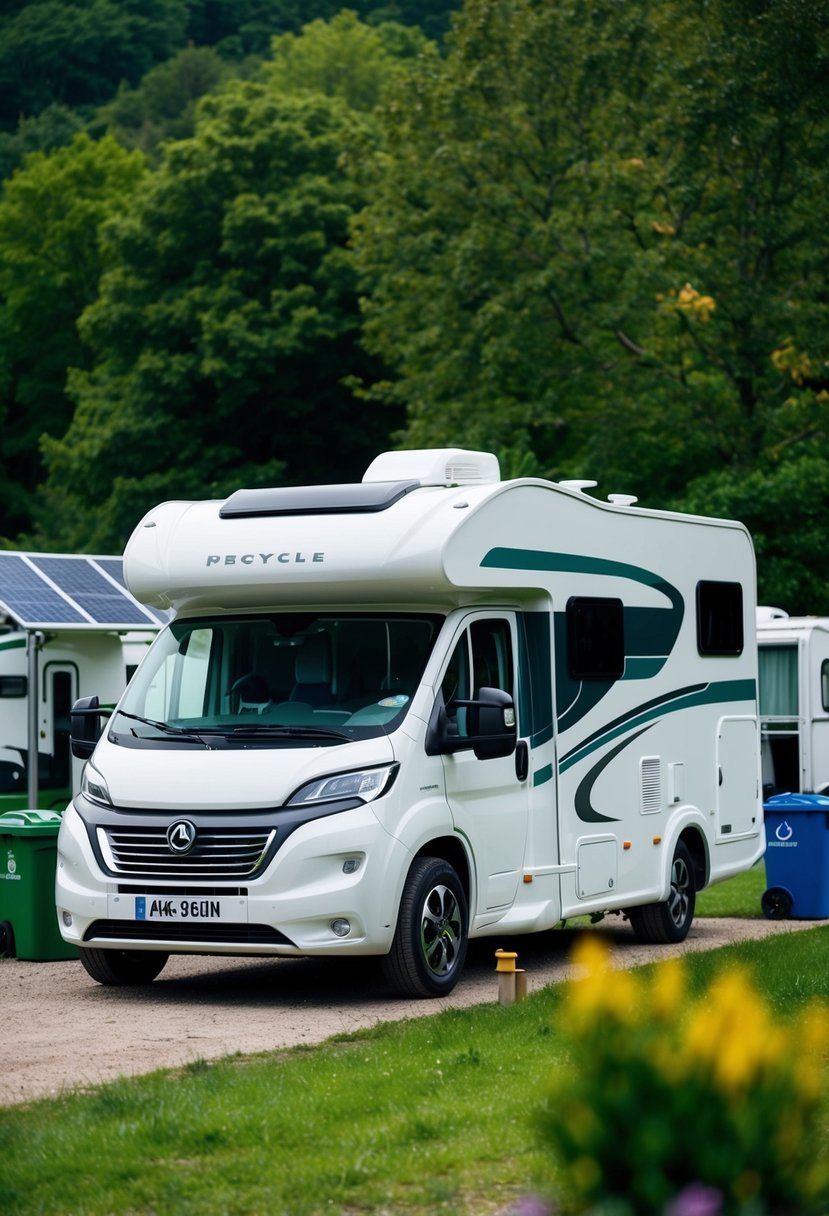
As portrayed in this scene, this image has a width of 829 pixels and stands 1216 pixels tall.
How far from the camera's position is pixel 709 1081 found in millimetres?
3949

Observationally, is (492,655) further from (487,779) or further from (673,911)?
(673,911)

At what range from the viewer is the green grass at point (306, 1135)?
6027 mm

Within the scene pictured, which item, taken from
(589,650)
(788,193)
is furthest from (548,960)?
(788,193)

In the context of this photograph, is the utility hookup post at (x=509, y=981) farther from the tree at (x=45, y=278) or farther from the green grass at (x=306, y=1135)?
the tree at (x=45, y=278)

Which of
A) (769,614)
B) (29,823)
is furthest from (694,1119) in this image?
(769,614)

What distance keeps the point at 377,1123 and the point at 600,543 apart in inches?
258

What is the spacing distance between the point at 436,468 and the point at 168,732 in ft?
8.23

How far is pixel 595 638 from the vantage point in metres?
12.9

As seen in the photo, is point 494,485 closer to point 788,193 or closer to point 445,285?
point 788,193

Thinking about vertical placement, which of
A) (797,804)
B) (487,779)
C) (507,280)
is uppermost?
(507,280)

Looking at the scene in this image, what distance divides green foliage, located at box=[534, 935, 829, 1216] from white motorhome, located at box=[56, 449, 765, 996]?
6474mm

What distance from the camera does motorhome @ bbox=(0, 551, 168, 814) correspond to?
19.1 m

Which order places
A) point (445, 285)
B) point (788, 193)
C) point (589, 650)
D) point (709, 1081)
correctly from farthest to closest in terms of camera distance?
point (445, 285)
point (788, 193)
point (589, 650)
point (709, 1081)

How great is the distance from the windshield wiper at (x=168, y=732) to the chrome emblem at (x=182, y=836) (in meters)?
0.56
